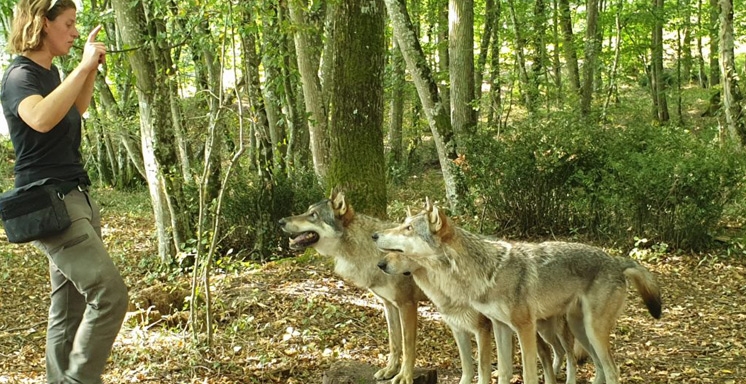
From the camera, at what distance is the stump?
5551 millimetres

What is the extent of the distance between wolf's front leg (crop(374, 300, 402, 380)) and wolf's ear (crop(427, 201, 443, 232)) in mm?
1063

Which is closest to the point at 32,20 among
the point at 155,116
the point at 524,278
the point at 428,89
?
the point at 524,278

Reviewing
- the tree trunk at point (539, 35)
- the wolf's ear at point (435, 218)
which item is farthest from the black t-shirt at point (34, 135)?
the tree trunk at point (539, 35)

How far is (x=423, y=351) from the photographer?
6.59 meters

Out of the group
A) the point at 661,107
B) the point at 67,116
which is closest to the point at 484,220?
the point at 67,116

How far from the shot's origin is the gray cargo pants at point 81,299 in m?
4.25

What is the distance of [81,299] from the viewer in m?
4.59

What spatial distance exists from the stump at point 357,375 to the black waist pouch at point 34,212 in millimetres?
2578

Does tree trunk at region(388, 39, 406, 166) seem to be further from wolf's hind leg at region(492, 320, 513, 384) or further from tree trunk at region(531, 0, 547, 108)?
wolf's hind leg at region(492, 320, 513, 384)

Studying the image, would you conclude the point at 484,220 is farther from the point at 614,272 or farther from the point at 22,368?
the point at 22,368

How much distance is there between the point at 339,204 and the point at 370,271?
0.68 metres

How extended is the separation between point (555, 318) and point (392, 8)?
7.80 metres

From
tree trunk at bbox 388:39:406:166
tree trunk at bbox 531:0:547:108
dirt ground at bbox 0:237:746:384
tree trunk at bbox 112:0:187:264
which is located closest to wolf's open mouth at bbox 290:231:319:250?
dirt ground at bbox 0:237:746:384

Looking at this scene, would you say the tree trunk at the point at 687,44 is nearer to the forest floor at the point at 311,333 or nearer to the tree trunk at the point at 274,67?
the tree trunk at the point at 274,67
